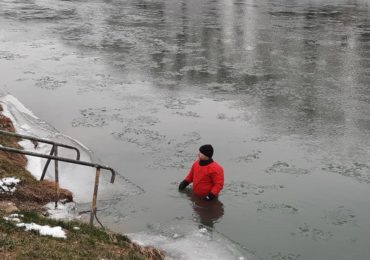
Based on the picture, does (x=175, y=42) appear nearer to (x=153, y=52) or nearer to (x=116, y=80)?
(x=153, y=52)

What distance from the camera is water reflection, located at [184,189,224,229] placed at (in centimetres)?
974

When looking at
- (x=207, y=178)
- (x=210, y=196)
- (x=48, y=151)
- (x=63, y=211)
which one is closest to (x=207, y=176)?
(x=207, y=178)

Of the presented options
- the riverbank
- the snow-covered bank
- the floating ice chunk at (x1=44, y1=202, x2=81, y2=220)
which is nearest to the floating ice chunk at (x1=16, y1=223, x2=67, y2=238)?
the riverbank

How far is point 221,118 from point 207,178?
16.7 ft

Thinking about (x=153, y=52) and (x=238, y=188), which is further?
(x=153, y=52)

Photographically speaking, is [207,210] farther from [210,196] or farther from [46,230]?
[46,230]

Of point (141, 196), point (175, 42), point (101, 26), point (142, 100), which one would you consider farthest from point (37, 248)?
point (101, 26)

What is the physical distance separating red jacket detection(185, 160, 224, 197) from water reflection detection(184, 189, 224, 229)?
170mm

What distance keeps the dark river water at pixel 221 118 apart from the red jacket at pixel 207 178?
384 mm

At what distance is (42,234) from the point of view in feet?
24.1

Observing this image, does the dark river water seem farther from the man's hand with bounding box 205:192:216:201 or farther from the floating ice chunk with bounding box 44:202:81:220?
the floating ice chunk with bounding box 44:202:81:220

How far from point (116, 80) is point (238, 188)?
9374 millimetres

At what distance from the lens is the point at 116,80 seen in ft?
62.9

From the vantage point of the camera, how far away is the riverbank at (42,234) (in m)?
6.78
